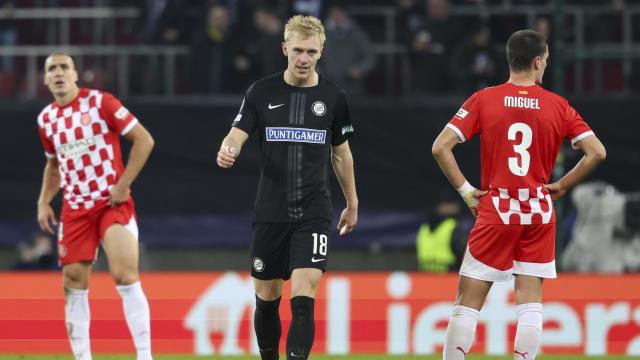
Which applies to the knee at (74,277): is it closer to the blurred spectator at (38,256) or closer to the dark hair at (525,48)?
the dark hair at (525,48)

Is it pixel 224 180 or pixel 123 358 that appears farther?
pixel 224 180

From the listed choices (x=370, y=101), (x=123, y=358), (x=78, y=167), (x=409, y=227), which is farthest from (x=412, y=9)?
(x=78, y=167)

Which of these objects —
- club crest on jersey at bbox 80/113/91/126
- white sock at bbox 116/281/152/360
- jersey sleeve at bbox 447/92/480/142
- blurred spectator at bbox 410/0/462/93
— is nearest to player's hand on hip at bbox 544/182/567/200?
jersey sleeve at bbox 447/92/480/142

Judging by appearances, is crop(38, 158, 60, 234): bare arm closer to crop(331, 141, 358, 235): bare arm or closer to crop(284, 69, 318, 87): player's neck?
crop(284, 69, 318, 87): player's neck

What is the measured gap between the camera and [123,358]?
39.3ft

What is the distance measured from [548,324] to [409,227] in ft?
14.3

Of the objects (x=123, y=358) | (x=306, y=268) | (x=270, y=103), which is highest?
(x=270, y=103)

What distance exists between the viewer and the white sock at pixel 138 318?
29.9 ft

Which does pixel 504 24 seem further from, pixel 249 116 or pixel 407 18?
pixel 249 116

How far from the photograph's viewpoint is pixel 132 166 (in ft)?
30.8

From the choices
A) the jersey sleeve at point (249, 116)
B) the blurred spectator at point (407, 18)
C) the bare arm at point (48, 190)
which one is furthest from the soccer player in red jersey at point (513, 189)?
the blurred spectator at point (407, 18)

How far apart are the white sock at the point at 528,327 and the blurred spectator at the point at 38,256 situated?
9.53 metres

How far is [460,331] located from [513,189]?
924 mm

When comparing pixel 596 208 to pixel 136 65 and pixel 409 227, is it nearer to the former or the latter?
pixel 409 227
